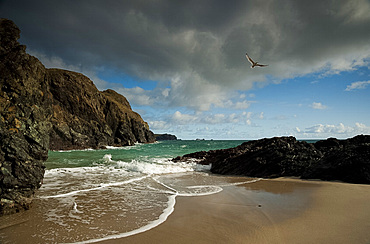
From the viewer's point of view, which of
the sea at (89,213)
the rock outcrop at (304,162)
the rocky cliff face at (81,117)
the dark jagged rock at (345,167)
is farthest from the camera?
the rocky cliff face at (81,117)

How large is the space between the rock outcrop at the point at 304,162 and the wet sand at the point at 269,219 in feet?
5.98

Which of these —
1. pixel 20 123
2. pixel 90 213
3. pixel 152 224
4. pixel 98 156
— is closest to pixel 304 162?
pixel 152 224

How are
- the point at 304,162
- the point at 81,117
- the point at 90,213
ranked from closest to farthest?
the point at 90,213, the point at 304,162, the point at 81,117

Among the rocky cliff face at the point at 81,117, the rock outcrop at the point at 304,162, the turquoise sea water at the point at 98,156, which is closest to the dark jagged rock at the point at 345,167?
the rock outcrop at the point at 304,162

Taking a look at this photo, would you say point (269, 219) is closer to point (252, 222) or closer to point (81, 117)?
point (252, 222)

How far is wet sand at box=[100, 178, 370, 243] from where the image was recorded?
3.10 metres

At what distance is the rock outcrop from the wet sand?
182 cm

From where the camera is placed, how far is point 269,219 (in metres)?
3.87

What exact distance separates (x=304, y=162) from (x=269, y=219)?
7308 mm

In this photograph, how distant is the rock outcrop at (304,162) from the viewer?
7.50 m

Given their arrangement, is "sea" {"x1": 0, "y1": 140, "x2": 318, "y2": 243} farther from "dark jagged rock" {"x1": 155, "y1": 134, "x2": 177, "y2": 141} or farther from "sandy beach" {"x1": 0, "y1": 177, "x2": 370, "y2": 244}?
"dark jagged rock" {"x1": 155, "y1": 134, "x2": 177, "y2": 141}

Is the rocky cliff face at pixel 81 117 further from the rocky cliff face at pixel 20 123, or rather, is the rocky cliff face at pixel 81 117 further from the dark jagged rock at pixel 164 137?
the dark jagged rock at pixel 164 137

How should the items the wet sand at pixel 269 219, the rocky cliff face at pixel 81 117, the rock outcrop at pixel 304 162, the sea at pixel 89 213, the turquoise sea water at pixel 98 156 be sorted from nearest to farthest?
the wet sand at pixel 269 219, the sea at pixel 89 213, the rock outcrop at pixel 304 162, the turquoise sea water at pixel 98 156, the rocky cliff face at pixel 81 117

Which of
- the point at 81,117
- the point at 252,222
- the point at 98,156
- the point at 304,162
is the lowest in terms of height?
the point at 98,156
